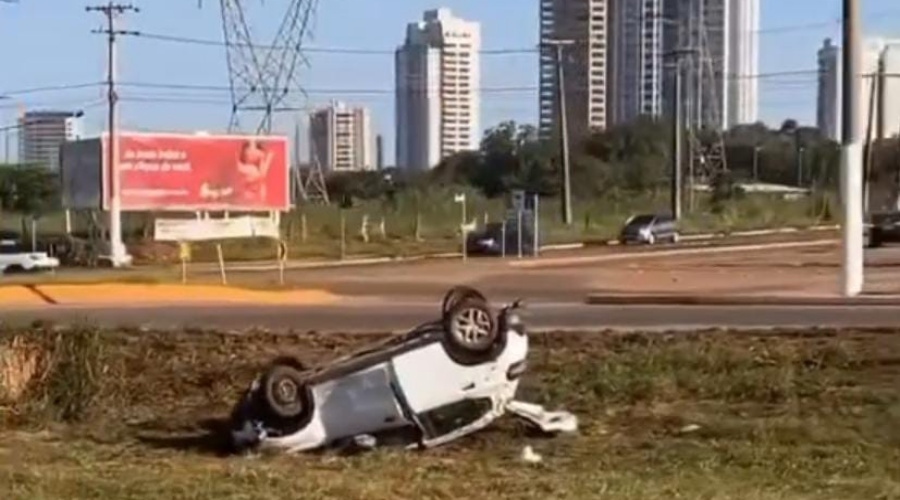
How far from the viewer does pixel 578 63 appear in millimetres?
113812

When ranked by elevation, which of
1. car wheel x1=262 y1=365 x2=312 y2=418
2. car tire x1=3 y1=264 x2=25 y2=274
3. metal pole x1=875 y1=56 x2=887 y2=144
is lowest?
car tire x1=3 y1=264 x2=25 y2=274

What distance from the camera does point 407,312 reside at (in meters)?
28.4

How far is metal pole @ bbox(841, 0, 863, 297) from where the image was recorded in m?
28.9

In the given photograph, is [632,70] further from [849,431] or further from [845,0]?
[849,431]

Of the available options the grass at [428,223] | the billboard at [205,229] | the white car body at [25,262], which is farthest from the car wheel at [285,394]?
the grass at [428,223]

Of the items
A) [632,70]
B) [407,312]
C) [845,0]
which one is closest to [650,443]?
[407,312]

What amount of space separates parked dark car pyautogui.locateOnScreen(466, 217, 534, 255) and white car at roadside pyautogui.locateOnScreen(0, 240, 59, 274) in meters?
14.8

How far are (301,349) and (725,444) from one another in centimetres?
608

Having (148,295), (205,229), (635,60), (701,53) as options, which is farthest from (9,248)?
(635,60)

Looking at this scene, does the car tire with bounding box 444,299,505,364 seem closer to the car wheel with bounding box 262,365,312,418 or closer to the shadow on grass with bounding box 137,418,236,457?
the car wheel with bounding box 262,365,312,418

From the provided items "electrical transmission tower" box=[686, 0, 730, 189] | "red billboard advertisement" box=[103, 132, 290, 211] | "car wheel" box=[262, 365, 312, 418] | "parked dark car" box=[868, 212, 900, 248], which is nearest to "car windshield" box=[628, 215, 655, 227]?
"parked dark car" box=[868, 212, 900, 248]

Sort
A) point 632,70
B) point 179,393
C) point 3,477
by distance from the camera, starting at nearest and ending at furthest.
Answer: point 3,477, point 179,393, point 632,70

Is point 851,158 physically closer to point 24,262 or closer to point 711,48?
point 24,262

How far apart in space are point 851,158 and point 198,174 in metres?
46.3
